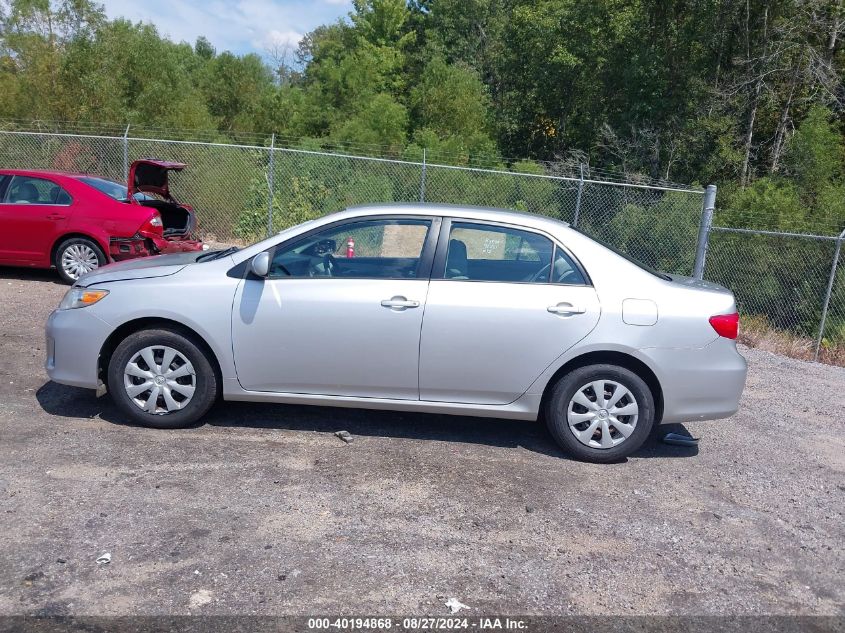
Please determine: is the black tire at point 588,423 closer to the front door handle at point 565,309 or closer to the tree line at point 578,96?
the front door handle at point 565,309

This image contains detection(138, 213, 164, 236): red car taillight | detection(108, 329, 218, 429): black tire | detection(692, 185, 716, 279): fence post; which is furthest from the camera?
detection(692, 185, 716, 279): fence post

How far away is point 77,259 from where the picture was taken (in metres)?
9.98

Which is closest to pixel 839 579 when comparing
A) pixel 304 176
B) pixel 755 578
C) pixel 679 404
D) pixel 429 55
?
pixel 755 578

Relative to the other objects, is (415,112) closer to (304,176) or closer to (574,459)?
(304,176)

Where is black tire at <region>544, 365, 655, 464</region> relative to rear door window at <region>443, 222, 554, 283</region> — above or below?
below

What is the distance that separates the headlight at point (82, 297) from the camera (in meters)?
5.32

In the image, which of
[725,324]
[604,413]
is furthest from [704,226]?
[604,413]

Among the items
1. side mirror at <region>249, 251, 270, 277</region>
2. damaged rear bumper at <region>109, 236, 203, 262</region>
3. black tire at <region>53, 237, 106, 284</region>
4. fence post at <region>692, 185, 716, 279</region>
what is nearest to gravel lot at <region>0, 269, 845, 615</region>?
side mirror at <region>249, 251, 270, 277</region>

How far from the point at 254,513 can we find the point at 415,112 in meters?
26.4

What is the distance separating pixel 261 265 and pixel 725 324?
322cm

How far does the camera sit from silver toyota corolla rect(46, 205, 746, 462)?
16.9 feet

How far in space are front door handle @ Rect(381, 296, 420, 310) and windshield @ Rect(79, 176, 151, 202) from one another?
6.33 meters

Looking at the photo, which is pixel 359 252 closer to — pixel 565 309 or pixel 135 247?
pixel 565 309

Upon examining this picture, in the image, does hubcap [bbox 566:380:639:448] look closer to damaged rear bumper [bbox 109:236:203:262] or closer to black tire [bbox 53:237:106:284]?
damaged rear bumper [bbox 109:236:203:262]
